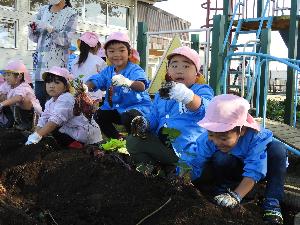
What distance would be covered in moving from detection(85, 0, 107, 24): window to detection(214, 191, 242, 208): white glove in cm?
1224

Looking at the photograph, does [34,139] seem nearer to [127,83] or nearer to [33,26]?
[127,83]

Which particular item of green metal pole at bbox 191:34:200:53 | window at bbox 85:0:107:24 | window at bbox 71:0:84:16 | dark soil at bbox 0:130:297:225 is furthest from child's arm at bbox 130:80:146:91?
window at bbox 85:0:107:24

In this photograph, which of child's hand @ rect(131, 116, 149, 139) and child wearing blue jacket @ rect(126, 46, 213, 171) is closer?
child wearing blue jacket @ rect(126, 46, 213, 171)

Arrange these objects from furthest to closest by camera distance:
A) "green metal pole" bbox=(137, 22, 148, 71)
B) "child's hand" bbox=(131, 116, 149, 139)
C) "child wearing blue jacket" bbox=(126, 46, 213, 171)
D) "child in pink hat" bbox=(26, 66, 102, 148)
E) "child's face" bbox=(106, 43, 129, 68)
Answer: "green metal pole" bbox=(137, 22, 148, 71) < "child's face" bbox=(106, 43, 129, 68) < "child in pink hat" bbox=(26, 66, 102, 148) < "child's hand" bbox=(131, 116, 149, 139) < "child wearing blue jacket" bbox=(126, 46, 213, 171)

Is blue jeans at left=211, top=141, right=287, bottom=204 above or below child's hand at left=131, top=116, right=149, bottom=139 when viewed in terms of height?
below

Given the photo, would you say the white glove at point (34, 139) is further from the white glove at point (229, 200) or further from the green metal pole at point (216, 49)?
the green metal pole at point (216, 49)

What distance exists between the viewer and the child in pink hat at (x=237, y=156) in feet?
6.61

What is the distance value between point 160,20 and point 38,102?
1390cm

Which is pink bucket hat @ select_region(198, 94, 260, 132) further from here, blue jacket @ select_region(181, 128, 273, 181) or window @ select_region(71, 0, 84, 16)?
window @ select_region(71, 0, 84, 16)

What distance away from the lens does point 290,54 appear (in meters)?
6.16

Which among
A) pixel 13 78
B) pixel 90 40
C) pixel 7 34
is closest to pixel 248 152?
pixel 90 40

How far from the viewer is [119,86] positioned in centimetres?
377

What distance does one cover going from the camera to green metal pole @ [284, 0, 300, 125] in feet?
19.3

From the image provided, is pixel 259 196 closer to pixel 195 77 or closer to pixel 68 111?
pixel 195 77
